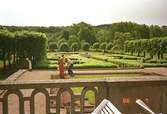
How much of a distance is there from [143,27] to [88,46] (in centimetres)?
78

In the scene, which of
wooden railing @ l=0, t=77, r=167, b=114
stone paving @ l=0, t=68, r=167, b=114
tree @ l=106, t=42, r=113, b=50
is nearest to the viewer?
wooden railing @ l=0, t=77, r=167, b=114

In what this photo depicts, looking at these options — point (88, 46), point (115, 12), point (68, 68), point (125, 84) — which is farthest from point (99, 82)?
point (68, 68)

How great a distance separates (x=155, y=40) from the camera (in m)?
4.44

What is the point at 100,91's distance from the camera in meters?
2.40

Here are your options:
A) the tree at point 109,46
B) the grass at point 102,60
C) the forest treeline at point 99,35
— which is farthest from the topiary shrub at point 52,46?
the tree at point 109,46

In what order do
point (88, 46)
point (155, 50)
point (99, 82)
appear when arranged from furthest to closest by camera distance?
point (155, 50) → point (88, 46) → point (99, 82)

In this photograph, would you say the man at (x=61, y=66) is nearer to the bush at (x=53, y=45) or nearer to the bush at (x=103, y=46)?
the bush at (x=53, y=45)

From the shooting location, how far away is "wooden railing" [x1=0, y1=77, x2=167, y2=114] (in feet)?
7.41

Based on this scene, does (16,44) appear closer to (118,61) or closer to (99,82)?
(118,61)

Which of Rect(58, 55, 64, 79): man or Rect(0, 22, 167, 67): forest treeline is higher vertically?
Rect(0, 22, 167, 67): forest treeline

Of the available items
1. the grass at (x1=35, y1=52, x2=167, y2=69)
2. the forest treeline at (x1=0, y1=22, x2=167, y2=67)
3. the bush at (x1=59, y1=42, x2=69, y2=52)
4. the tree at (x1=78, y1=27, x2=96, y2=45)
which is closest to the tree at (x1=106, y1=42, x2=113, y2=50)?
the forest treeline at (x1=0, y1=22, x2=167, y2=67)

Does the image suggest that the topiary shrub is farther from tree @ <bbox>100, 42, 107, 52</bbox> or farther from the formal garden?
tree @ <bbox>100, 42, 107, 52</bbox>

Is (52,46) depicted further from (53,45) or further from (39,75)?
(39,75)

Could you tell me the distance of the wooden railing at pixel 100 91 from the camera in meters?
→ 2.26
